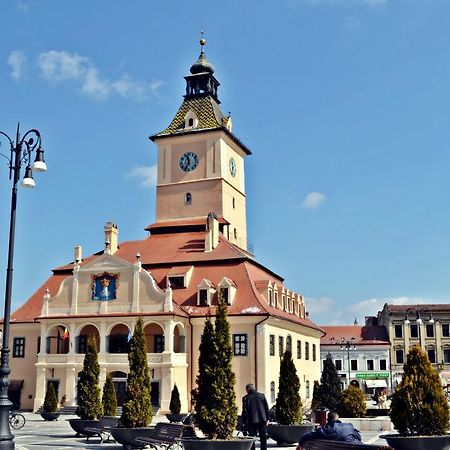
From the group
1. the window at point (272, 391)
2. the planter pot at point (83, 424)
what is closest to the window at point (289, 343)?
the window at point (272, 391)

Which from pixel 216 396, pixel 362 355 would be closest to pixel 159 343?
pixel 216 396

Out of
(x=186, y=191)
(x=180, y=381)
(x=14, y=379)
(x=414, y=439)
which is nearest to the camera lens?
(x=414, y=439)

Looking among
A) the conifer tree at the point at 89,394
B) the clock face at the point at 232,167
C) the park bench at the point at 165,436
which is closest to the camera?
the park bench at the point at 165,436

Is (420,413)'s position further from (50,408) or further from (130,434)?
(50,408)

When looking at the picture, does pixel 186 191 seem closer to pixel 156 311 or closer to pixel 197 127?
pixel 197 127

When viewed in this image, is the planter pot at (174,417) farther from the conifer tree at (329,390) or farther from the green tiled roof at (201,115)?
the green tiled roof at (201,115)

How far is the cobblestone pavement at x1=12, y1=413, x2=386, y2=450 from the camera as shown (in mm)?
21828

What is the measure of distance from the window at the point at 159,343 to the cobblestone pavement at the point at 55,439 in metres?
10.9

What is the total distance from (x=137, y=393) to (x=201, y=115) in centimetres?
3847

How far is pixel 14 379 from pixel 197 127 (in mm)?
24107

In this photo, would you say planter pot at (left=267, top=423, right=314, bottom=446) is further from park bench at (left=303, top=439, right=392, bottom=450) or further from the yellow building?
the yellow building

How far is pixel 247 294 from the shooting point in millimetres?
43750

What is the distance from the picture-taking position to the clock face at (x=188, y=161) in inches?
2218

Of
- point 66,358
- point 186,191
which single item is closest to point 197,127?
point 186,191
